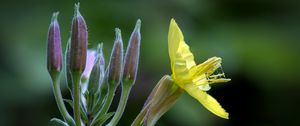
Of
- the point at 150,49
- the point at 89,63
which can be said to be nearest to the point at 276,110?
the point at 150,49

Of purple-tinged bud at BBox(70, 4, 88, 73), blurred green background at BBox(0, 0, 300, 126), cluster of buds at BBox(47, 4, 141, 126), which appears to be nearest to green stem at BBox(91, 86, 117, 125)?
cluster of buds at BBox(47, 4, 141, 126)

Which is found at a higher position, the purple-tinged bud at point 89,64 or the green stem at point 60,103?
the purple-tinged bud at point 89,64

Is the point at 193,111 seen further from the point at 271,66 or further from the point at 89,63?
the point at 89,63

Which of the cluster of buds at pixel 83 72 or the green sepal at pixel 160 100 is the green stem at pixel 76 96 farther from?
the green sepal at pixel 160 100

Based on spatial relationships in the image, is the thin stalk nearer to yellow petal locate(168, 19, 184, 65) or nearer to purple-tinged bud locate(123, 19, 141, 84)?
purple-tinged bud locate(123, 19, 141, 84)

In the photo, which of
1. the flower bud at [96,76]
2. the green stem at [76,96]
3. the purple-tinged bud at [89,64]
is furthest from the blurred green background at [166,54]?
the green stem at [76,96]

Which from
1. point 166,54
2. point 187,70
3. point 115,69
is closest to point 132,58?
point 115,69

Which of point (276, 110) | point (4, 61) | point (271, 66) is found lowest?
point (276, 110)
